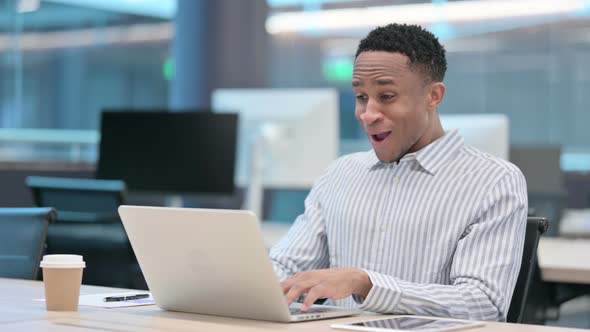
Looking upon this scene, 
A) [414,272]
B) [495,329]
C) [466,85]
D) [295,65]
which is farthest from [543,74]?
[495,329]

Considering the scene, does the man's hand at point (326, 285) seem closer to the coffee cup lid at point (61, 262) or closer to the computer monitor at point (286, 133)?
the coffee cup lid at point (61, 262)

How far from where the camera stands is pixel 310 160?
14.3 ft

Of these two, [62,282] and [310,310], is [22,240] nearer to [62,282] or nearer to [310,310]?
[62,282]

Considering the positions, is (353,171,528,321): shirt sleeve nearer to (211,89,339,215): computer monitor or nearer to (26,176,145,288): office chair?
(211,89,339,215): computer monitor

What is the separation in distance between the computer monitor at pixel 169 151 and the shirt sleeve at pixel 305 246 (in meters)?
2.39

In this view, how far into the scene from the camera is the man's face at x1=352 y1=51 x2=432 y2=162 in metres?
2.04

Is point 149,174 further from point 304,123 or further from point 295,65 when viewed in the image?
point 295,65

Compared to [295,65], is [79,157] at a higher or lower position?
lower

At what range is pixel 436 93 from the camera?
2131 mm

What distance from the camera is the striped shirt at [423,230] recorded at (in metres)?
1.82

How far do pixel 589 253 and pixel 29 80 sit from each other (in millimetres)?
4811

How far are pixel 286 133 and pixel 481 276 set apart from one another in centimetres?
257

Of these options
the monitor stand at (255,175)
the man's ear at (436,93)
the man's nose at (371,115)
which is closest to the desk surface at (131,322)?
the man's nose at (371,115)

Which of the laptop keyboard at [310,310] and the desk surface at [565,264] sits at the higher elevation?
the laptop keyboard at [310,310]
